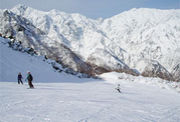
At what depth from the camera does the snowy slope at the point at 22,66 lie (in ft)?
81.3

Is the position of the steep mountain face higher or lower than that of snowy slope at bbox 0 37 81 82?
higher

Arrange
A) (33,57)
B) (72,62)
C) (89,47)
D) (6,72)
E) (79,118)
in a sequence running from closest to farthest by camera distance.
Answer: (79,118), (6,72), (33,57), (72,62), (89,47)

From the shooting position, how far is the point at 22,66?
28750mm

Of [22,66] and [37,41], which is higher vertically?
[37,41]

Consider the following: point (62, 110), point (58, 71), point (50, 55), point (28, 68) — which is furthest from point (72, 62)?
point (62, 110)

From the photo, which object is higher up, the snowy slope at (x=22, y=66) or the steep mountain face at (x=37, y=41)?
the steep mountain face at (x=37, y=41)

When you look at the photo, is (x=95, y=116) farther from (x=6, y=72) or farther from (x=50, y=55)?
(x=50, y=55)

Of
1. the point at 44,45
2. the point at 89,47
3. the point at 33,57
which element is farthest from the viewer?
the point at 89,47

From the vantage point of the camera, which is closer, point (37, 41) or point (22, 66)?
point (22, 66)

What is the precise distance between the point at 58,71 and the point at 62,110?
26942 millimetres

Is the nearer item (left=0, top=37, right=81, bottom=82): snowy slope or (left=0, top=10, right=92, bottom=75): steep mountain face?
(left=0, top=37, right=81, bottom=82): snowy slope

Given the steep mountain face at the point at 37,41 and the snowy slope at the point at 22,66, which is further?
the steep mountain face at the point at 37,41

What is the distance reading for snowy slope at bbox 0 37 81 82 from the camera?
2478cm

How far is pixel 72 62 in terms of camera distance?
80.9m
